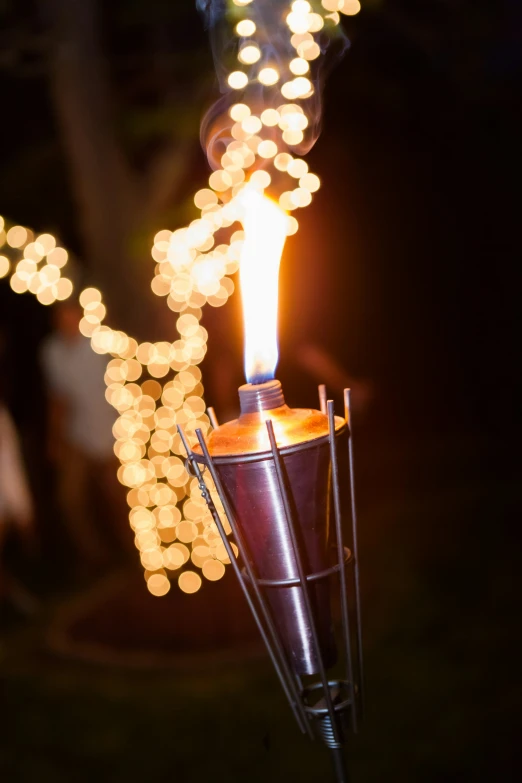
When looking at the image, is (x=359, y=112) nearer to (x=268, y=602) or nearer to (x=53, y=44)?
(x=53, y=44)

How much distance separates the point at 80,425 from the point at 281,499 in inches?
213

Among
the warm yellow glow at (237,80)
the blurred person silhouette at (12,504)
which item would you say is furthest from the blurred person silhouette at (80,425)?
the warm yellow glow at (237,80)

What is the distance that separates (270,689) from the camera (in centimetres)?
442

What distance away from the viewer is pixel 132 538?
23.1 feet

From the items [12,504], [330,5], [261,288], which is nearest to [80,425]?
[12,504]

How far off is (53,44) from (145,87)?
1.12 metres

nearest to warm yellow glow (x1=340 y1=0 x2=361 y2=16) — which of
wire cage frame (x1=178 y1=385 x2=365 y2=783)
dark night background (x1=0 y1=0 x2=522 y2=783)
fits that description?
dark night background (x1=0 y1=0 x2=522 y2=783)

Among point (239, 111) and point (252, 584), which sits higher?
point (239, 111)

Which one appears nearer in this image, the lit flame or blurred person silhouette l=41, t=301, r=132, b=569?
the lit flame

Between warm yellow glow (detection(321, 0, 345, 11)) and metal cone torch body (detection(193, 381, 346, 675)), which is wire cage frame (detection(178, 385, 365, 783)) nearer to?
metal cone torch body (detection(193, 381, 346, 675))

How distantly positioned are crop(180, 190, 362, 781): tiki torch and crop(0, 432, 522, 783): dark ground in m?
2.15

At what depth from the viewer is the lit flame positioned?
1.75 metres

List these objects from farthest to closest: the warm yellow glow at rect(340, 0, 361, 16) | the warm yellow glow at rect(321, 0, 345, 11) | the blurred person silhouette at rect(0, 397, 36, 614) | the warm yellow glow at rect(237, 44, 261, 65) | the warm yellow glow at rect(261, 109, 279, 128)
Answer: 1. the blurred person silhouette at rect(0, 397, 36, 614)
2. the warm yellow glow at rect(340, 0, 361, 16)
3. the warm yellow glow at rect(321, 0, 345, 11)
4. the warm yellow glow at rect(237, 44, 261, 65)
5. the warm yellow glow at rect(261, 109, 279, 128)

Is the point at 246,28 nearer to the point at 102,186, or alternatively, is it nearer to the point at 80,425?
the point at 102,186
